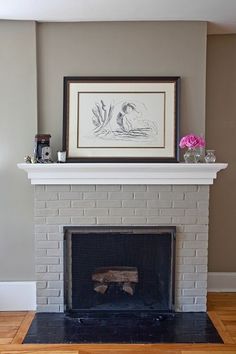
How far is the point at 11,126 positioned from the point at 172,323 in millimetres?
1958

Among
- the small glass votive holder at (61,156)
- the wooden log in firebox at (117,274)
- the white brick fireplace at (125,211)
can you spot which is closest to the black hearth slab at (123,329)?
the white brick fireplace at (125,211)

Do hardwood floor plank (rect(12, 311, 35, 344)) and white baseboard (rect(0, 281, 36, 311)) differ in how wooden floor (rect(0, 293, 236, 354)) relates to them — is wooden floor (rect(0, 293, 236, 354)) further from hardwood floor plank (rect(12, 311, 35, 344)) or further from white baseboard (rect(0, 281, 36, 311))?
white baseboard (rect(0, 281, 36, 311))

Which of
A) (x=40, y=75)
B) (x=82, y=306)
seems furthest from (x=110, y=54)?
(x=82, y=306)

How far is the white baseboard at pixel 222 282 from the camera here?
320 centimetres

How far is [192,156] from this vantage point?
2740mm

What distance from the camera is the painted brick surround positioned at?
2.74m

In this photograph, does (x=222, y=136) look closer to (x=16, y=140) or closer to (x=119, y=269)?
(x=119, y=269)

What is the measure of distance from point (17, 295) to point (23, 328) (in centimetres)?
35

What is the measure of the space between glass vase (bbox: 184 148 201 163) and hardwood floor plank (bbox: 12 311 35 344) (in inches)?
67.6

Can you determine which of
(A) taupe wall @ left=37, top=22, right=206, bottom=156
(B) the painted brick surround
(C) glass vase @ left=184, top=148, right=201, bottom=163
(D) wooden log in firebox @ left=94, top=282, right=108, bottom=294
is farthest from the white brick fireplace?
(A) taupe wall @ left=37, top=22, right=206, bottom=156

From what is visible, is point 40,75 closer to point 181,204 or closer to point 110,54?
point 110,54

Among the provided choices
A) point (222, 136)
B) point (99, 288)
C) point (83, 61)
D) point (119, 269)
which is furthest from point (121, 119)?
point (99, 288)

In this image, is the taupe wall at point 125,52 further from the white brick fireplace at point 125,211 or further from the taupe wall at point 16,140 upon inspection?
the white brick fireplace at point 125,211

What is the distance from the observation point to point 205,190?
275cm
